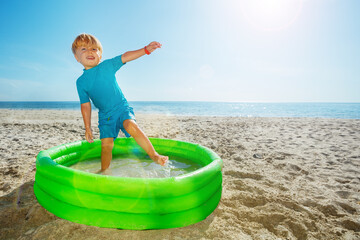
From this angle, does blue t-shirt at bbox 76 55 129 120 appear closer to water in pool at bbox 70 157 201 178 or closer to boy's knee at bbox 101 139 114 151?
boy's knee at bbox 101 139 114 151

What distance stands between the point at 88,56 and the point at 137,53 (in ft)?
2.01


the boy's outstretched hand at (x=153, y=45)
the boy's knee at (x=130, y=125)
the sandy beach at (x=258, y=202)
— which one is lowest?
the sandy beach at (x=258, y=202)

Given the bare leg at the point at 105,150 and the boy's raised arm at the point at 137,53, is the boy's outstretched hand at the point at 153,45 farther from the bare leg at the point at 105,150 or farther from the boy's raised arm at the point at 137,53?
the bare leg at the point at 105,150

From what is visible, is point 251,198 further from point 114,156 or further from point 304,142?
point 304,142

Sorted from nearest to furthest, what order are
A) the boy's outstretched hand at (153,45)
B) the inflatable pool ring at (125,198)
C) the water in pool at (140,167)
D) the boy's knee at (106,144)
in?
the inflatable pool ring at (125,198)
the boy's outstretched hand at (153,45)
the boy's knee at (106,144)
the water in pool at (140,167)

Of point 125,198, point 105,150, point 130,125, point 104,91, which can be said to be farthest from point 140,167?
point 125,198

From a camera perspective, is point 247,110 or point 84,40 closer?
point 84,40

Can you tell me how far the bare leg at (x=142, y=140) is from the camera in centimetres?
229

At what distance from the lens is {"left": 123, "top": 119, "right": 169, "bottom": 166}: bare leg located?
2.29 m

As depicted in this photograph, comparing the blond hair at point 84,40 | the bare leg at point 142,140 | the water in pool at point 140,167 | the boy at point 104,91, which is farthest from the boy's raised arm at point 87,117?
the blond hair at point 84,40

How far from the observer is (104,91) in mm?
2375

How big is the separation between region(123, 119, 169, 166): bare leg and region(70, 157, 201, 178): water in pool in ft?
1.35

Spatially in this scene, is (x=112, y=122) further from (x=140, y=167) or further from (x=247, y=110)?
(x=247, y=110)

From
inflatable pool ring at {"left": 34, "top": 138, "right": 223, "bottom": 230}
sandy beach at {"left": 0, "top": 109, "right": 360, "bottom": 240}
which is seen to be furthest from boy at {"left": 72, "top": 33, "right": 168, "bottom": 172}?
sandy beach at {"left": 0, "top": 109, "right": 360, "bottom": 240}
